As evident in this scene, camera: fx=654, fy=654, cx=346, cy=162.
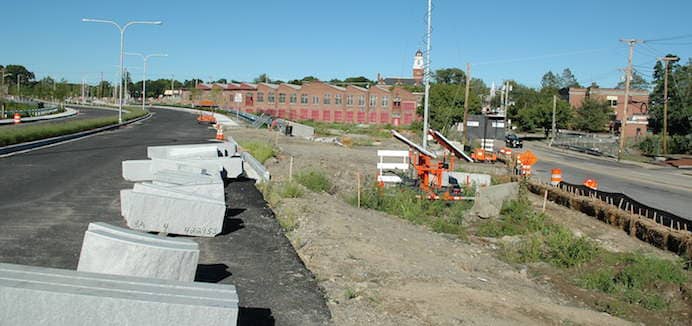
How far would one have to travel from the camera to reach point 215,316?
5.16 meters

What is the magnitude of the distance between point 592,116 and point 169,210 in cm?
9690

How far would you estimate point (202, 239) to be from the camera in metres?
11.0

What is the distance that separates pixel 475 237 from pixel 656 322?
6.69 meters

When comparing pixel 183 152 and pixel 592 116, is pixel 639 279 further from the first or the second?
pixel 592 116

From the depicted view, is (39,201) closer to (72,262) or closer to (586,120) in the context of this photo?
(72,262)

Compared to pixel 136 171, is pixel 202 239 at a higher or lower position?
lower

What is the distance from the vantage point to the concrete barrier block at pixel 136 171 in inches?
697

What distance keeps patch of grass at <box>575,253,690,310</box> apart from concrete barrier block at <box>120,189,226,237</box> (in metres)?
6.96

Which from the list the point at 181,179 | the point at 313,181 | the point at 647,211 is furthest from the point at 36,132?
the point at 647,211

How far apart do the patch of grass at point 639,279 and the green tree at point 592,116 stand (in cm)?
9090

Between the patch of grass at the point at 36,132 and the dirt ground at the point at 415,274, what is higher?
the patch of grass at the point at 36,132

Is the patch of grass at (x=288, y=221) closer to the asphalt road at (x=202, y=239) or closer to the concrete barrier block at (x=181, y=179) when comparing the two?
the asphalt road at (x=202, y=239)

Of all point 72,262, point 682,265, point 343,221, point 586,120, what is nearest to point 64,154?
point 343,221

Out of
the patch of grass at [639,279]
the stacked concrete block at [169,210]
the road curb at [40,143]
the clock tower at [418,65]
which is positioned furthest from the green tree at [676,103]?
the stacked concrete block at [169,210]
